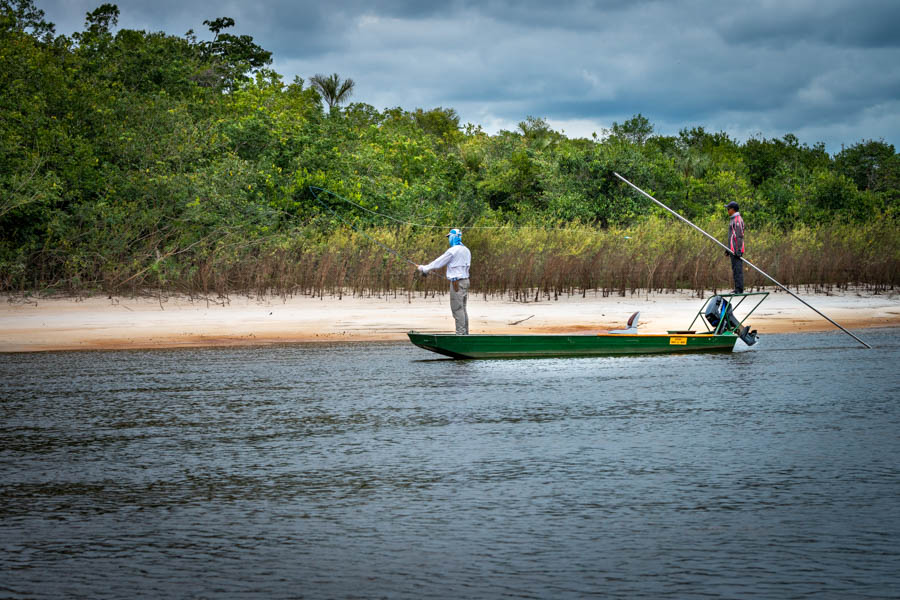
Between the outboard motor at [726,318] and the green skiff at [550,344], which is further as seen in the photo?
the outboard motor at [726,318]

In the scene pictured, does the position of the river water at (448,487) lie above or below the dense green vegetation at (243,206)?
below

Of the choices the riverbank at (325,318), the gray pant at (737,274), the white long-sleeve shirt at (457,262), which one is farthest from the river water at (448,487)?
the riverbank at (325,318)

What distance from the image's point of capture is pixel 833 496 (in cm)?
741

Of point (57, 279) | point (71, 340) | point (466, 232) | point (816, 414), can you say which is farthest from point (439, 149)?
point (816, 414)

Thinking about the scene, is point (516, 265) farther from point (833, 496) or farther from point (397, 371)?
point (833, 496)

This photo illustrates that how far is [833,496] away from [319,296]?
70.5 feet

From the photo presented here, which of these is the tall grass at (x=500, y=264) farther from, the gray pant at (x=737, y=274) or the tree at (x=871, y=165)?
the tree at (x=871, y=165)

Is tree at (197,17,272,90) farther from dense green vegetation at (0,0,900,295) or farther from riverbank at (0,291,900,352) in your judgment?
riverbank at (0,291,900,352)

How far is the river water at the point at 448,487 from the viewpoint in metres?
5.55

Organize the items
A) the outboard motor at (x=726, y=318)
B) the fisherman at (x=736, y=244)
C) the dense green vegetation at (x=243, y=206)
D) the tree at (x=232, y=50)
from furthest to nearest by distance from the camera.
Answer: the tree at (x=232, y=50) → the dense green vegetation at (x=243, y=206) → the fisherman at (x=736, y=244) → the outboard motor at (x=726, y=318)

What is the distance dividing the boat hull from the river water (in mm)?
2142

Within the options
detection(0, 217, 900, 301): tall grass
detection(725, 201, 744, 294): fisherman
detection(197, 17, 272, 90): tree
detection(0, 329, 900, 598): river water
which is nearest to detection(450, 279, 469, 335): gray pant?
detection(0, 329, 900, 598): river water

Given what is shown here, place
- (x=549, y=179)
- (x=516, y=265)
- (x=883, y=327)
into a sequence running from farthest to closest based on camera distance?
(x=549, y=179), (x=516, y=265), (x=883, y=327)

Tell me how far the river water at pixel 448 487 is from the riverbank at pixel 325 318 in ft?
22.5
